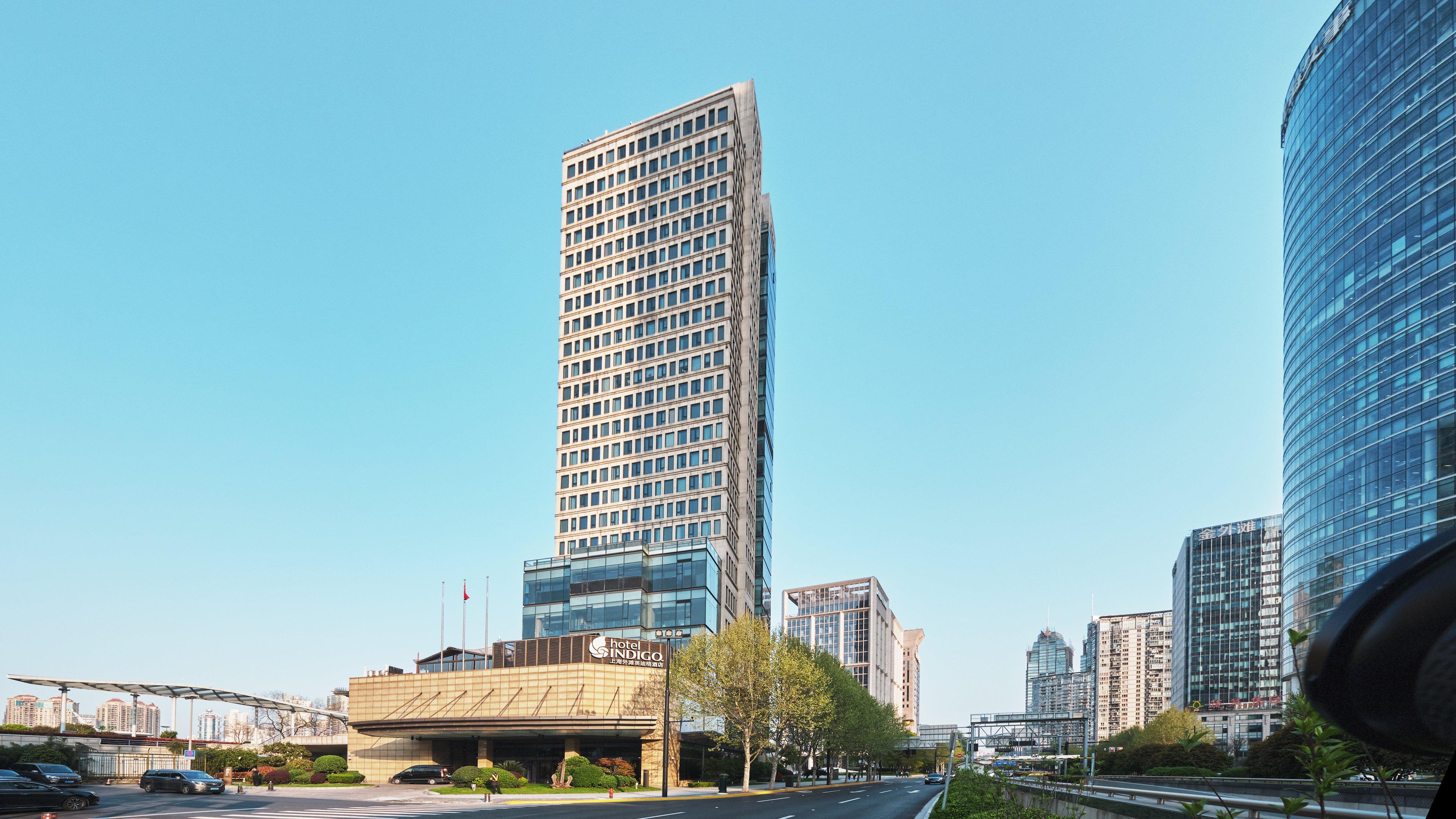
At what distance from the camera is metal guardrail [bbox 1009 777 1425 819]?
6168 mm

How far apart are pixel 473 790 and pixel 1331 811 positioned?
56.0 metres

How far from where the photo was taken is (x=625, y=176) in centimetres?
12231

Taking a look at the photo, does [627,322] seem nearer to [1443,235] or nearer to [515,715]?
[515,715]

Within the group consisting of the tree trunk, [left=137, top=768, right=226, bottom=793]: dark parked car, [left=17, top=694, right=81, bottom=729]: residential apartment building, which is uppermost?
[left=137, top=768, right=226, bottom=793]: dark parked car

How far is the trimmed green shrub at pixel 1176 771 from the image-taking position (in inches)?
2114

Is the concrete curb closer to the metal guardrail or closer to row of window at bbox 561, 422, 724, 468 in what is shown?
the metal guardrail

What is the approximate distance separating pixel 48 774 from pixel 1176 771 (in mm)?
60707

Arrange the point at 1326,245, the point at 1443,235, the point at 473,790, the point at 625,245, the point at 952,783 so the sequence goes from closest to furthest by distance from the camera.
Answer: the point at 952,783 < the point at 473,790 < the point at 1443,235 < the point at 1326,245 < the point at 625,245

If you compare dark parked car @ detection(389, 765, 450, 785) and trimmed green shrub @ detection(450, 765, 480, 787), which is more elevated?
trimmed green shrub @ detection(450, 765, 480, 787)

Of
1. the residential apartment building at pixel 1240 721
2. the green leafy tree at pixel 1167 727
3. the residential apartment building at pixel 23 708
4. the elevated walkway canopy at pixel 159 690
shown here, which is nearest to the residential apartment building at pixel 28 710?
the residential apartment building at pixel 23 708

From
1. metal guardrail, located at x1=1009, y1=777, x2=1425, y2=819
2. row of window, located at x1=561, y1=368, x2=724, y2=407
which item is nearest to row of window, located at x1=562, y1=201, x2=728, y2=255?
row of window, located at x1=561, y1=368, x2=724, y2=407

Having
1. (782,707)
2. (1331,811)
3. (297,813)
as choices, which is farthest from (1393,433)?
(1331,811)

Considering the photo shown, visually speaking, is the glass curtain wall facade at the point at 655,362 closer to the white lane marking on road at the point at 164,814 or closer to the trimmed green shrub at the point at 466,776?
the trimmed green shrub at the point at 466,776

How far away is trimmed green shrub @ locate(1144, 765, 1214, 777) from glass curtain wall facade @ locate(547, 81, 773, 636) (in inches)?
1693
